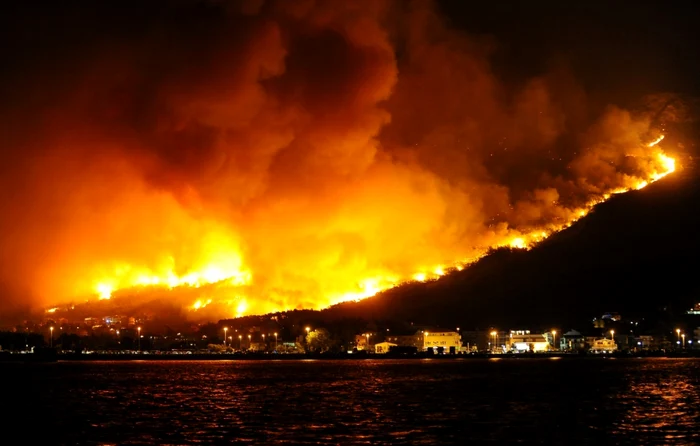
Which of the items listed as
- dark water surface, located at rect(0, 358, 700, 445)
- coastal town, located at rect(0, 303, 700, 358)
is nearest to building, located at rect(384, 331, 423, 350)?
coastal town, located at rect(0, 303, 700, 358)

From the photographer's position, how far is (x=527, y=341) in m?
149

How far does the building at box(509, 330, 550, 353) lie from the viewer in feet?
486

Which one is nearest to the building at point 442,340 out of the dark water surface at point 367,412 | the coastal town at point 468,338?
the coastal town at point 468,338

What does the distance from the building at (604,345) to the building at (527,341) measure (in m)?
7.82

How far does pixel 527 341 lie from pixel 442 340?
575 inches

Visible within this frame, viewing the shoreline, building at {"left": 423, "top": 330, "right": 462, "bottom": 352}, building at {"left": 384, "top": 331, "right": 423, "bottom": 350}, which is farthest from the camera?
building at {"left": 423, "top": 330, "right": 462, "bottom": 352}

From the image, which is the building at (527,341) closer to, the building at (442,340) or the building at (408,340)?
the building at (442,340)

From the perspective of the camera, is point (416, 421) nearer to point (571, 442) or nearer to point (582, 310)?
point (571, 442)

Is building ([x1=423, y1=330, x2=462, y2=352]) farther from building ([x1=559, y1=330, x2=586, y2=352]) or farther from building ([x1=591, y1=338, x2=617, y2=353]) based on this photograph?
building ([x1=591, y1=338, x2=617, y2=353])

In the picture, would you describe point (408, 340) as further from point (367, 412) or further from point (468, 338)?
point (367, 412)

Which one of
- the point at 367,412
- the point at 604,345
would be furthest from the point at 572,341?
the point at 367,412

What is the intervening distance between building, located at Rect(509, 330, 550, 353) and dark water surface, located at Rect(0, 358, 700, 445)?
79.1 m

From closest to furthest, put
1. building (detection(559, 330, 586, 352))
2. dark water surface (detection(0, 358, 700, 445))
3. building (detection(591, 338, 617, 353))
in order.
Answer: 1. dark water surface (detection(0, 358, 700, 445))
2. building (detection(559, 330, 586, 352))
3. building (detection(591, 338, 617, 353))

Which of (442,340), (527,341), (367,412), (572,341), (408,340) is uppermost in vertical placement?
(408,340)
